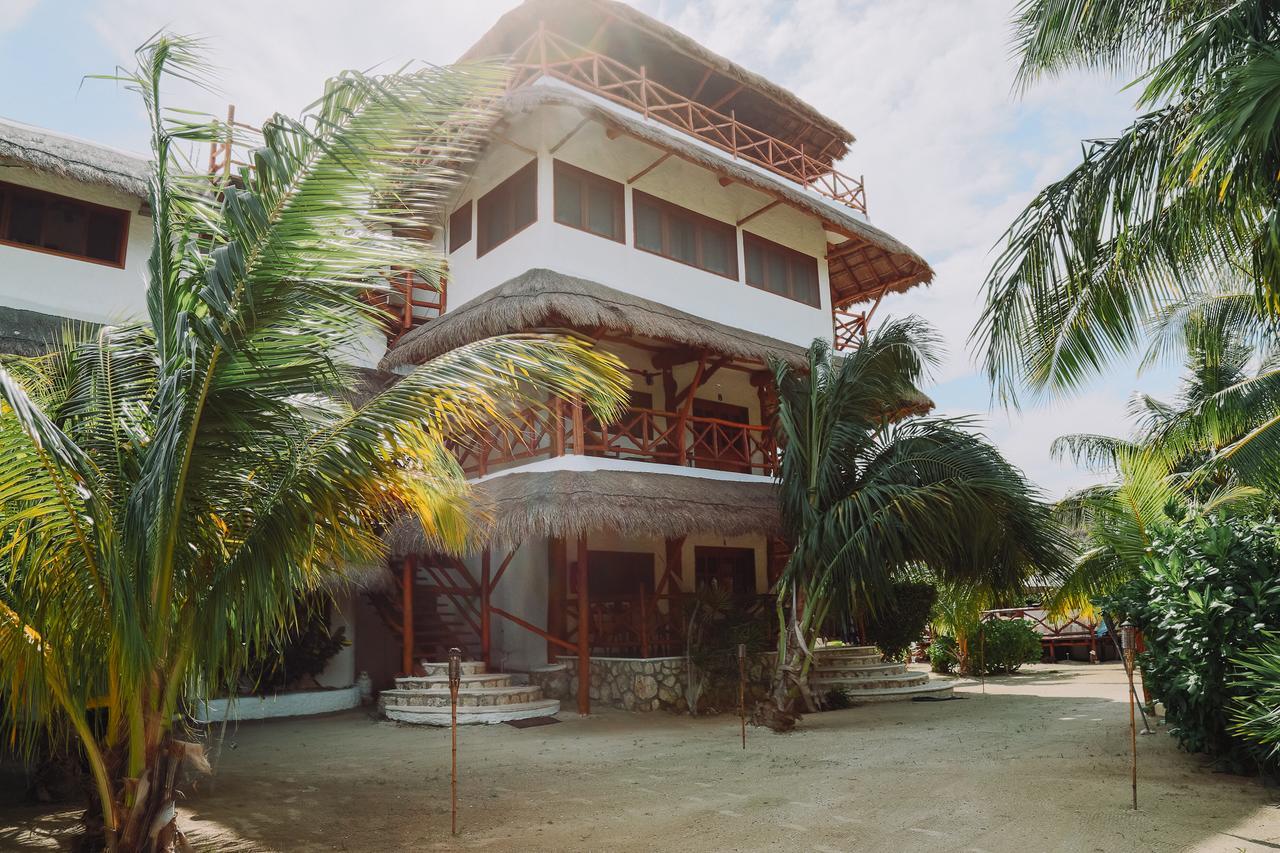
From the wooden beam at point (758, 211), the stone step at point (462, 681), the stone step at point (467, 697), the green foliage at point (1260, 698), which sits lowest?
the stone step at point (467, 697)

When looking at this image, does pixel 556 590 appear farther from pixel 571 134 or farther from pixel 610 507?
pixel 571 134

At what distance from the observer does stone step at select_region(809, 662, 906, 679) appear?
1269 centimetres

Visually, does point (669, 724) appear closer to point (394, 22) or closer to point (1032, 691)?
point (1032, 691)

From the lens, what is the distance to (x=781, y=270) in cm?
1441

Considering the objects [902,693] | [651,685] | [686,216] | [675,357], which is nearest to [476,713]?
[651,685]

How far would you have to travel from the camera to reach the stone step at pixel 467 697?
34.7 ft

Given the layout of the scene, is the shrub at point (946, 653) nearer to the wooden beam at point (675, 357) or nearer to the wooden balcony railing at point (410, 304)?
the wooden beam at point (675, 357)

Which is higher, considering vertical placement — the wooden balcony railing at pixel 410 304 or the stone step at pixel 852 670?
the wooden balcony railing at pixel 410 304

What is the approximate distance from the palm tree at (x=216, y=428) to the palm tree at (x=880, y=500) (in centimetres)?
472

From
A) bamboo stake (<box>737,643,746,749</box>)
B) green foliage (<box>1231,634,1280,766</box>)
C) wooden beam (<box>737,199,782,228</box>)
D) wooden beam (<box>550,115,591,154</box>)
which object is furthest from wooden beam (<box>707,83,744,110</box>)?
green foliage (<box>1231,634,1280,766</box>)

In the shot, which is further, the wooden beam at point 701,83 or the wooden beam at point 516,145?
the wooden beam at point 701,83

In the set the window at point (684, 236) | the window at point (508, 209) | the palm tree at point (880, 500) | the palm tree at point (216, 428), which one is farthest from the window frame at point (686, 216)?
the palm tree at point (216, 428)

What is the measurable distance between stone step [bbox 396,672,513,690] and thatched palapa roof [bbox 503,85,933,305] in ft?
22.9

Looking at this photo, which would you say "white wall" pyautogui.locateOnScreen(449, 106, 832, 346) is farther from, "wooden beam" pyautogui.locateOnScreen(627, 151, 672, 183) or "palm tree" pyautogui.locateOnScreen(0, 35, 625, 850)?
"palm tree" pyautogui.locateOnScreen(0, 35, 625, 850)
